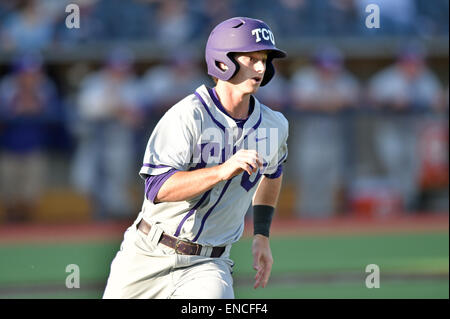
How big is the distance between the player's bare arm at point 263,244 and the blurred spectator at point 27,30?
998 centimetres

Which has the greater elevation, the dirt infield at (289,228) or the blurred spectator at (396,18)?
the blurred spectator at (396,18)

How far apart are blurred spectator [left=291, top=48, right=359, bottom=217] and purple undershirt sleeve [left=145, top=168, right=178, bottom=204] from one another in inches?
369

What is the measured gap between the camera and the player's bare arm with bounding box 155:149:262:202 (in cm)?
428

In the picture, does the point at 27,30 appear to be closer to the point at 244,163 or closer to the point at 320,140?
the point at 320,140

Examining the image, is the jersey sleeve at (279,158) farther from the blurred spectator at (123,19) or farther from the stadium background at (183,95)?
the blurred spectator at (123,19)

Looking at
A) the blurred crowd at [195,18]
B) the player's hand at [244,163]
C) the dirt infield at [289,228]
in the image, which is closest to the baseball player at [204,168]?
the player's hand at [244,163]

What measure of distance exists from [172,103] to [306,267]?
442 centimetres

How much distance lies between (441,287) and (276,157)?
3.71m

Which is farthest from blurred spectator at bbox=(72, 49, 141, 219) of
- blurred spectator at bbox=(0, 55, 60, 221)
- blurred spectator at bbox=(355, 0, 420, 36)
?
blurred spectator at bbox=(355, 0, 420, 36)

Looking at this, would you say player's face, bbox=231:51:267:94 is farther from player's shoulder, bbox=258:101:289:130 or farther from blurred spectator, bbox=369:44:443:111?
blurred spectator, bbox=369:44:443:111

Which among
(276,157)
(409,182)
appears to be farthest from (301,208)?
(276,157)

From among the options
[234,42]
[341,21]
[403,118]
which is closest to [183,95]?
[403,118]

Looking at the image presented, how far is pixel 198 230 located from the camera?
16.2ft

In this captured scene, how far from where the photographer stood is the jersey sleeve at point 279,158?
527cm
